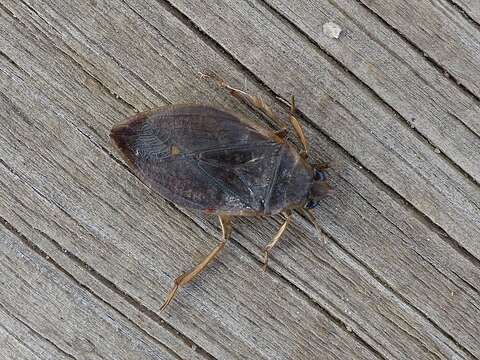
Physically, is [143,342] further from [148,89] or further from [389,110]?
[389,110]

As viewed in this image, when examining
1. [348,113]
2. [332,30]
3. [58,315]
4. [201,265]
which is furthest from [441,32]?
[58,315]

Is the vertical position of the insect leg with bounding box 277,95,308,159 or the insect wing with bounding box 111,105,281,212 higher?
the insect leg with bounding box 277,95,308,159

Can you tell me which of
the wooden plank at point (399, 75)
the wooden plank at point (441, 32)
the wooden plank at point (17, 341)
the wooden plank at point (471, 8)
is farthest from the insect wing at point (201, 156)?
the wooden plank at point (471, 8)

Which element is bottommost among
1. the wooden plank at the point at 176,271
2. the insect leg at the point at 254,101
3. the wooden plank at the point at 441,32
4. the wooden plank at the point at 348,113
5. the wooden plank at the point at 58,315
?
the wooden plank at the point at 58,315

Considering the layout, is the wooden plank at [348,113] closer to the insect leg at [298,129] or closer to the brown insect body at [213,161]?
the insect leg at [298,129]

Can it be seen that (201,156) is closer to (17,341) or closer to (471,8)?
(17,341)

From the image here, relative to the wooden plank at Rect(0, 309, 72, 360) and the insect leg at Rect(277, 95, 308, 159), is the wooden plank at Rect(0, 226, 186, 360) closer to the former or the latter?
the wooden plank at Rect(0, 309, 72, 360)

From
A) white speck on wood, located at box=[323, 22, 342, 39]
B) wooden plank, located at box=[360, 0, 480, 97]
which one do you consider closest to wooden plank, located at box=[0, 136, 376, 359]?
white speck on wood, located at box=[323, 22, 342, 39]
